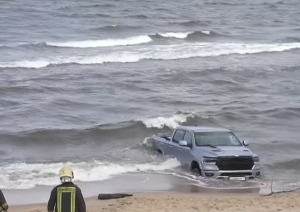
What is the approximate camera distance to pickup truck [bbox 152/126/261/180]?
20.2 meters

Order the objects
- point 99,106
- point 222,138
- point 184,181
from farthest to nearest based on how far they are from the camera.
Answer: point 99,106
point 222,138
point 184,181

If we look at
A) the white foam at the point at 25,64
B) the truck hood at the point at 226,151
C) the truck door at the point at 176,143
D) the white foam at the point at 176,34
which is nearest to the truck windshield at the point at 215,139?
the truck hood at the point at 226,151

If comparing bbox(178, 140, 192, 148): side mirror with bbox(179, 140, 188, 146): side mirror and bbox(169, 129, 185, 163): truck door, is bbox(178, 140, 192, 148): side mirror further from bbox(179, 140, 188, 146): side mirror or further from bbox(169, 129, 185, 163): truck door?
bbox(169, 129, 185, 163): truck door

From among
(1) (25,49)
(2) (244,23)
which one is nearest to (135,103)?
(1) (25,49)

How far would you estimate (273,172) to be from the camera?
72.9ft

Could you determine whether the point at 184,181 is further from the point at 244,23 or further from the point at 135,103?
the point at 244,23

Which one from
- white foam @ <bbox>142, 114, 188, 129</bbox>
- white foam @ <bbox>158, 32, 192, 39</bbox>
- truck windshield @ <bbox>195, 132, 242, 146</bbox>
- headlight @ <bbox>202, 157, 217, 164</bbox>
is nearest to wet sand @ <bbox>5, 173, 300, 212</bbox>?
headlight @ <bbox>202, 157, 217, 164</bbox>

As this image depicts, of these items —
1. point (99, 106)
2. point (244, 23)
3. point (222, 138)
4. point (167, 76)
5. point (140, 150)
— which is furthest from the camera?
point (244, 23)

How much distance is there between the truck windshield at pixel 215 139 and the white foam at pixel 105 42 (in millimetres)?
31526

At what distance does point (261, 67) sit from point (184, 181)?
2789 centimetres

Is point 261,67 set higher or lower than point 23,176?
lower

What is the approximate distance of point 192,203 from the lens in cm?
1659

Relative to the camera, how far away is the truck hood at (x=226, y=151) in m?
20.4

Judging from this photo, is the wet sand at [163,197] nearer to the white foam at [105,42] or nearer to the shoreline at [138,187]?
the shoreline at [138,187]
